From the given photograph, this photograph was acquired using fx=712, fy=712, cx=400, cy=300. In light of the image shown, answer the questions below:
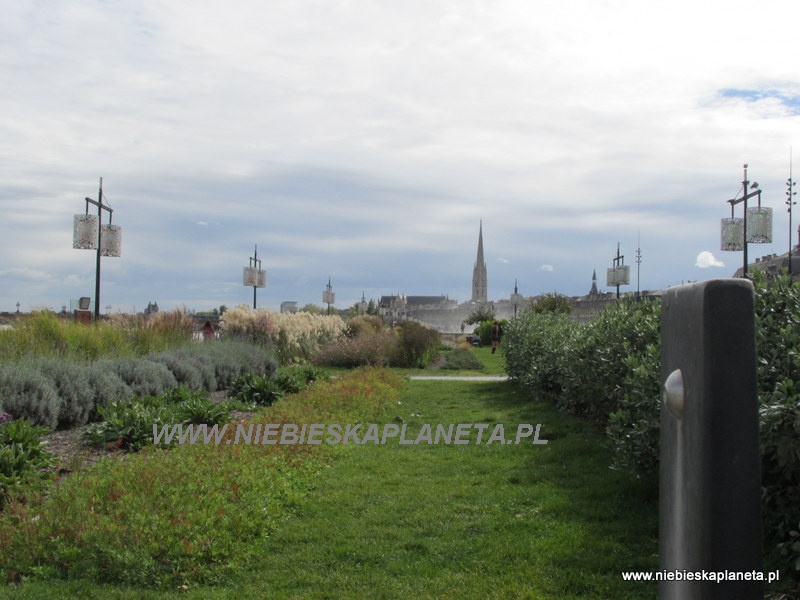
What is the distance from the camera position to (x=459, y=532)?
4797 millimetres

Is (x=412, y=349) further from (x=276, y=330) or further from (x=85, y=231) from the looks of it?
(x=85, y=231)

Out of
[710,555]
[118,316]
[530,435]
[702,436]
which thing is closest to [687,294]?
[702,436]

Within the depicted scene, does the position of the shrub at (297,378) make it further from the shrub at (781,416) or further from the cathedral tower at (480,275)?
the cathedral tower at (480,275)

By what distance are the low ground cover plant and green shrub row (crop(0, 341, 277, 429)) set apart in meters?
2.12

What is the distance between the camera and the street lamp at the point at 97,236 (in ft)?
58.8

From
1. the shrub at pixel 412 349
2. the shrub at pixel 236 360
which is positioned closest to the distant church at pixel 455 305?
the shrub at pixel 412 349

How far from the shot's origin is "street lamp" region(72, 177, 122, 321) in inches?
706

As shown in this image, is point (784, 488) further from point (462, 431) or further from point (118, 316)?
point (118, 316)

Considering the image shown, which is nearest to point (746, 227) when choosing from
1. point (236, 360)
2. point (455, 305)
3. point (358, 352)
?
point (358, 352)

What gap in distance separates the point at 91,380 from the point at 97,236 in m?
10.2

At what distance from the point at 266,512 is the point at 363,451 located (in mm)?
2852

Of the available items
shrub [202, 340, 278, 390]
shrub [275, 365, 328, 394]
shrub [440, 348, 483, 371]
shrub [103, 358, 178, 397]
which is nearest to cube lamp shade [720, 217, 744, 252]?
shrub [440, 348, 483, 371]

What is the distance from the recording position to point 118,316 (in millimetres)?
13336

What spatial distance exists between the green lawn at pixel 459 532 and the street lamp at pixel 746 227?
13130 millimetres
